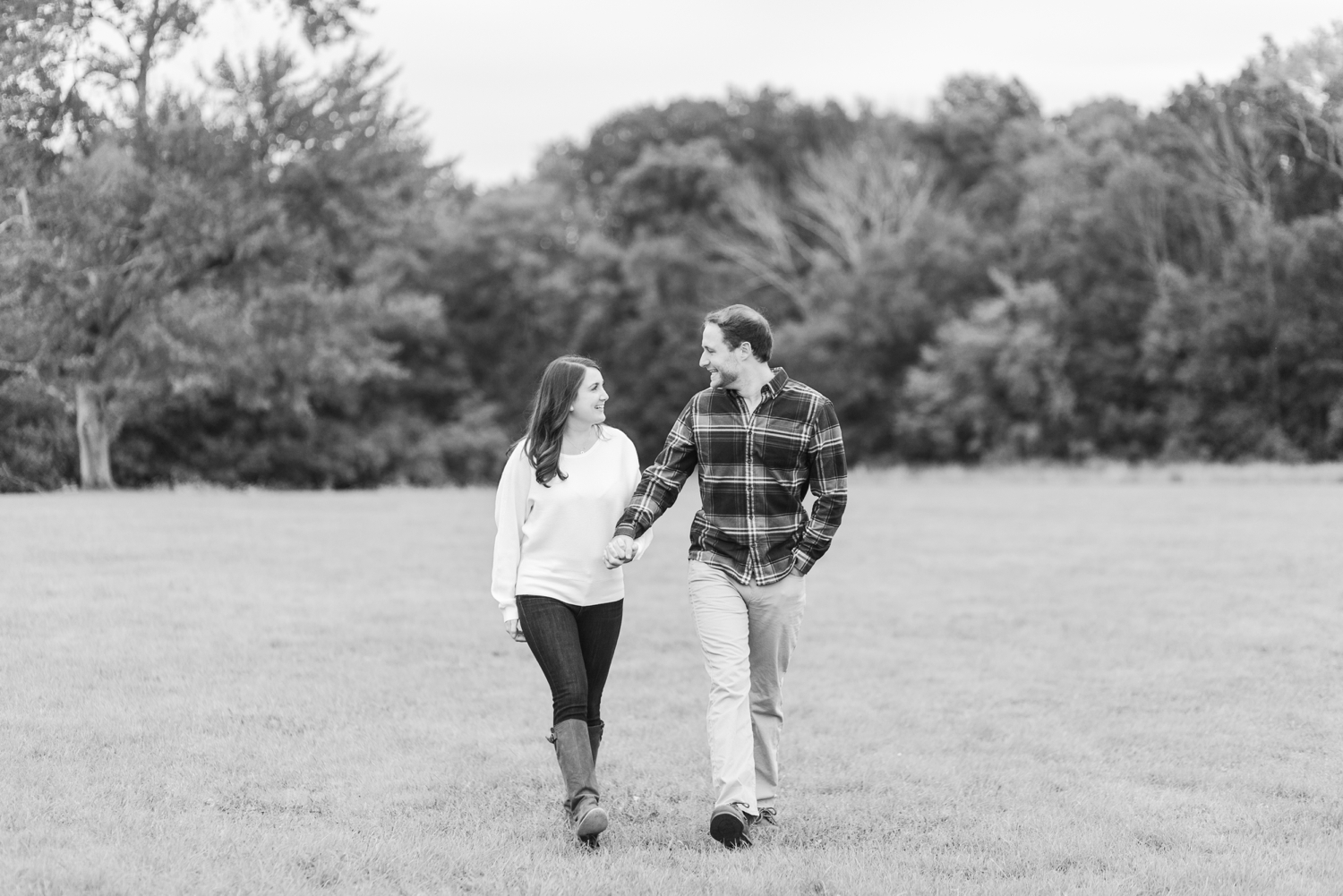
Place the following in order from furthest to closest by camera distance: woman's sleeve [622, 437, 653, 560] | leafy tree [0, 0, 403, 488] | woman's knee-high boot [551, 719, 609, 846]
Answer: leafy tree [0, 0, 403, 488] → woman's sleeve [622, 437, 653, 560] → woman's knee-high boot [551, 719, 609, 846]

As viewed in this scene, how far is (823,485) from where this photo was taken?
6.02m

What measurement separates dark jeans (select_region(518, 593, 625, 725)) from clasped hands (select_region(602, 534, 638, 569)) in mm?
268

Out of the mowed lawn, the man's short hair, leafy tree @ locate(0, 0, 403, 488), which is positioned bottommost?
the mowed lawn

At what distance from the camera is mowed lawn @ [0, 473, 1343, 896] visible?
541 centimetres

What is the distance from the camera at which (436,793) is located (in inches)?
260

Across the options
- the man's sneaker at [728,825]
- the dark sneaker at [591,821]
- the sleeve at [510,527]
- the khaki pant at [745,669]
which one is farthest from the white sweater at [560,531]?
the man's sneaker at [728,825]

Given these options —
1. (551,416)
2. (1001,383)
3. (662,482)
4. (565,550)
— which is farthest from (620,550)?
(1001,383)

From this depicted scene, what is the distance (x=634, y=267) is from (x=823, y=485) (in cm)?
4703

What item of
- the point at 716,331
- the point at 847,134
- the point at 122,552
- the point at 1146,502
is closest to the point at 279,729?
the point at 716,331

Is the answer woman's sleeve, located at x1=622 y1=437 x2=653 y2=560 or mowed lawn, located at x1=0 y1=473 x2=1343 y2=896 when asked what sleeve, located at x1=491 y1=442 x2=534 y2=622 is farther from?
mowed lawn, located at x1=0 y1=473 x2=1343 y2=896

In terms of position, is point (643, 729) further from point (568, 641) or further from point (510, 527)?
point (510, 527)

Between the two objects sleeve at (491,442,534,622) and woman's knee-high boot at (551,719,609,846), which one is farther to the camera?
sleeve at (491,442,534,622)

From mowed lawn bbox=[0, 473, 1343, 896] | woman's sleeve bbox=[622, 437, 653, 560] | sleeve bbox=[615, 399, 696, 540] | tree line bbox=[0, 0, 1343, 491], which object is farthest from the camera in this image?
tree line bbox=[0, 0, 1343, 491]

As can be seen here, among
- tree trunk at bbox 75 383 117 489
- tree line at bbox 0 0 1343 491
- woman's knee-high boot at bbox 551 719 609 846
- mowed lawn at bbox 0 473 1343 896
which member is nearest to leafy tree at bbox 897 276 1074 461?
tree line at bbox 0 0 1343 491
